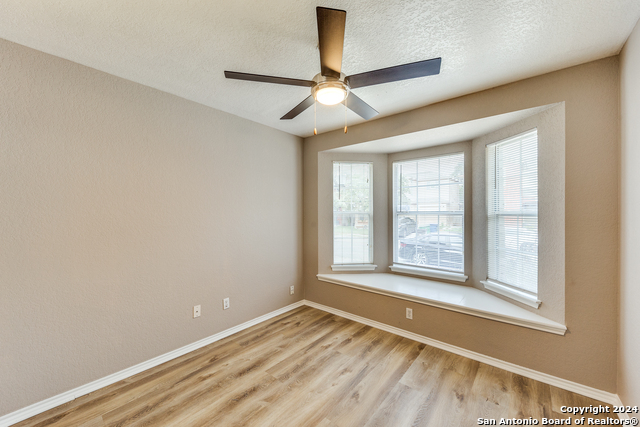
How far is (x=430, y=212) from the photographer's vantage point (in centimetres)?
351

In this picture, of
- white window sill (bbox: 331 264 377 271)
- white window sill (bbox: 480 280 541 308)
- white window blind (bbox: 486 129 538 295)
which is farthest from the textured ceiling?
white window sill (bbox: 331 264 377 271)

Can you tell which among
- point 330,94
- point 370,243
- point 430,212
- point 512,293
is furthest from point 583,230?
point 370,243

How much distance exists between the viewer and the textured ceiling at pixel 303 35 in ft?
4.83

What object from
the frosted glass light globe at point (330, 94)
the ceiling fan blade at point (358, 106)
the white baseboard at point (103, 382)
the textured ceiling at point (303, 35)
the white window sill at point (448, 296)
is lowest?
the white baseboard at point (103, 382)

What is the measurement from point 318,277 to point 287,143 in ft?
6.69

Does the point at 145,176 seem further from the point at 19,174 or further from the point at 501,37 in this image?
the point at 501,37

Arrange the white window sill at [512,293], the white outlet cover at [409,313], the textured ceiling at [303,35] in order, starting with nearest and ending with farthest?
the textured ceiling at [303,35] → the white window sill at [512,293] → the white outlet cover at [409,313]

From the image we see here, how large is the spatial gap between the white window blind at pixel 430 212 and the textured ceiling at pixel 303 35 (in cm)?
128

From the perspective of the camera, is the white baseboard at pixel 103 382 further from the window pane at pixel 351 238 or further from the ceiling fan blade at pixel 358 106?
the ceiling fan blade at pixel 358 106

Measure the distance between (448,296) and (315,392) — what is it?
1.74 metres

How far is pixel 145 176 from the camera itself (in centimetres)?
236

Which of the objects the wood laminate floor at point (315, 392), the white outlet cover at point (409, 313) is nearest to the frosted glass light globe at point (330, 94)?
the wood laminate floor at point (315, 392)

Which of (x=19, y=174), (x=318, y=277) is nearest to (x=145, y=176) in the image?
(x=19, y=174)

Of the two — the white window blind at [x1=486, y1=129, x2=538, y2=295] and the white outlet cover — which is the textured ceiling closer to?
the white window blind at [x1=486, y1=129, x2=538, y2=295]
